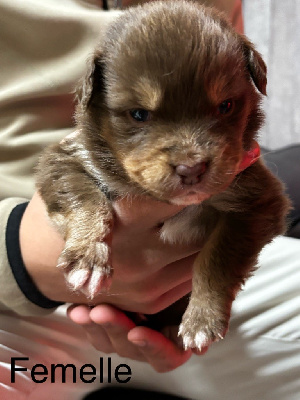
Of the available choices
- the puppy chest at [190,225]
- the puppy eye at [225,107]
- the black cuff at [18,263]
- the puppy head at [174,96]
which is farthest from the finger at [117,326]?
the puppy eye at [225,107]

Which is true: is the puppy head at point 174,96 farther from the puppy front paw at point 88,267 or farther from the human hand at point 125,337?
the human hand at point 125,337

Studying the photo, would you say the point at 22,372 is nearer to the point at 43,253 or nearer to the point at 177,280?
the point at 43,253

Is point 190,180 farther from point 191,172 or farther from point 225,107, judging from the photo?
point 225,107

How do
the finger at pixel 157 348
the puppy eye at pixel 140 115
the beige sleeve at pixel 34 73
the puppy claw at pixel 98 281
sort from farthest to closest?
the beige sleeve at pixel 34 73, the finger at pixel 157 348, the puppy claw at pixel 98 281, the puppy eye at pixel 140 115

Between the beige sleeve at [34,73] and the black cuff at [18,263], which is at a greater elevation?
the beige sleeve at [34,73]

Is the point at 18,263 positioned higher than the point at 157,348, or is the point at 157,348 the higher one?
the point at 18,263

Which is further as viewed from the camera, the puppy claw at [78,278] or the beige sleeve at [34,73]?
the beige sleeve at [34,73]

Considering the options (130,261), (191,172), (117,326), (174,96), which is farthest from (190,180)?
(117,326)

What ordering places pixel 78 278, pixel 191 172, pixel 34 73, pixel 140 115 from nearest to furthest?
pixel 191 172 → pixel 140 115 → pixel 78 278 → pixel 34 73
